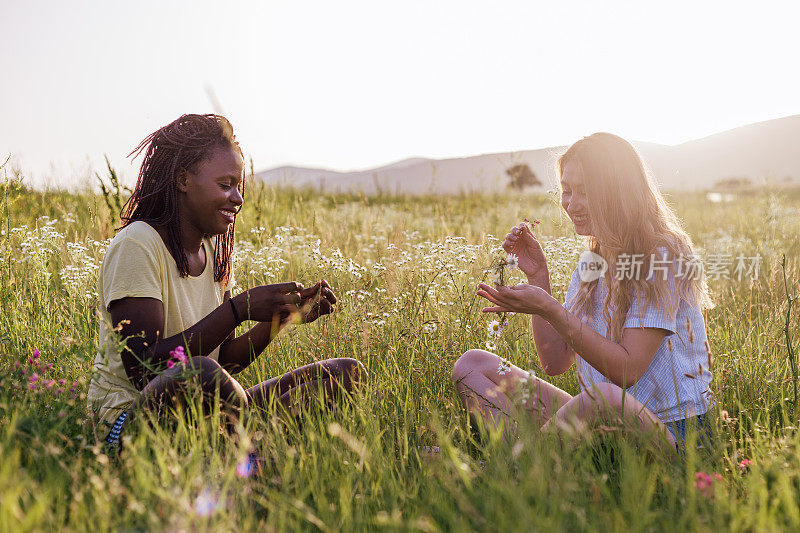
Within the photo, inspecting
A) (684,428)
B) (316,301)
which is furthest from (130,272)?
(684,428)

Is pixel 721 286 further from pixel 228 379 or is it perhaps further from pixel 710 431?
pixel 228 379

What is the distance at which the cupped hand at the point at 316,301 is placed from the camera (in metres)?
2.72

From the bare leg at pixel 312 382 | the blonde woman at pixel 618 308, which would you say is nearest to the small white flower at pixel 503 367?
the blonde woman at pixel 618 308

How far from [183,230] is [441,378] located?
1389mm

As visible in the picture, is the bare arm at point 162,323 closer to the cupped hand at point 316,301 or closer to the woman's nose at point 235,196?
the cupped hand at point 316,301

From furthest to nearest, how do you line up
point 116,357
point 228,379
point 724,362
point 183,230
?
point 724,362
point 183,230
point 116,357
point 228,379

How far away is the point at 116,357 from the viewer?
2.56 metres

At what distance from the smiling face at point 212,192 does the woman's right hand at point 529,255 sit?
4.25 ft

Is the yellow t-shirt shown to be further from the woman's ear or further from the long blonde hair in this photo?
the long blonde hair

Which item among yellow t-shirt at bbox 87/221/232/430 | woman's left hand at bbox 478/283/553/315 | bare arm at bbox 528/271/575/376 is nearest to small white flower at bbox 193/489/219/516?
yellow t-shirt at bbox 87/221/232/430

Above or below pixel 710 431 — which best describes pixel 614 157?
above

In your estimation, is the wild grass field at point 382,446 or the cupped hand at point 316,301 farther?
the cupped hand at point 316,301

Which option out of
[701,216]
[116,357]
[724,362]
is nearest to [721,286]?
[724,362]

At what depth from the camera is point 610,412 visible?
2.29m
